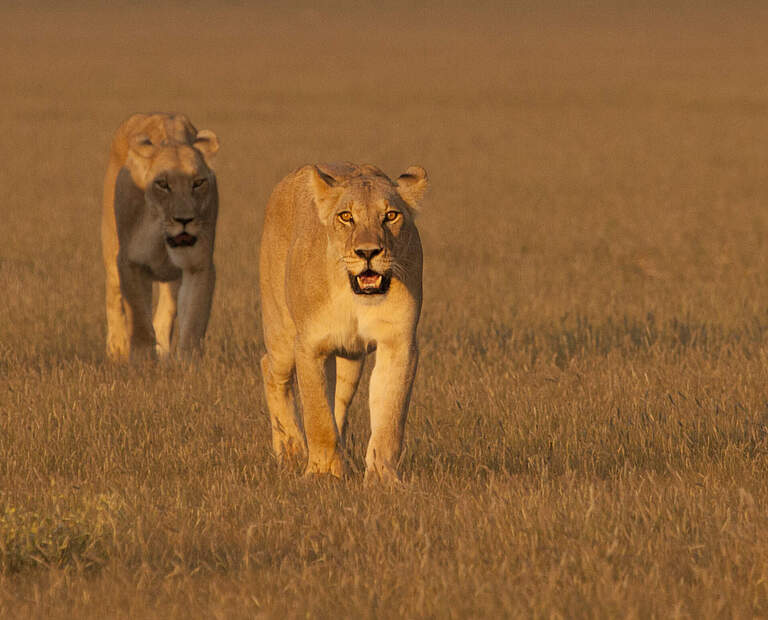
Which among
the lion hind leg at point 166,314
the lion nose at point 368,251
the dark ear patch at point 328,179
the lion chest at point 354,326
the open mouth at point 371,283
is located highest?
the dark ear patch at point 328,179

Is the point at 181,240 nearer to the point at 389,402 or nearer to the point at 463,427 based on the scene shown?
the point at 463,427

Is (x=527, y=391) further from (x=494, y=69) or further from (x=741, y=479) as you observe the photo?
(x=494, y=69)

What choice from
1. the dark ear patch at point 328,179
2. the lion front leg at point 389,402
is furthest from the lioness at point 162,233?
the lion front leg at point 389,402

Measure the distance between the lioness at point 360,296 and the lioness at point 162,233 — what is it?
2698 mm

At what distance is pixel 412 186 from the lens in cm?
588

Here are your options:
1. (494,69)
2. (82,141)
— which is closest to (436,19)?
(494,69)

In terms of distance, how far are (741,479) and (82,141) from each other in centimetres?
2630

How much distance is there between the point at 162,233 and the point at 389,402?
3688 mm

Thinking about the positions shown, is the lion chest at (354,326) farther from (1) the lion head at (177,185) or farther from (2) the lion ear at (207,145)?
(2) the lion ear at (207,145)

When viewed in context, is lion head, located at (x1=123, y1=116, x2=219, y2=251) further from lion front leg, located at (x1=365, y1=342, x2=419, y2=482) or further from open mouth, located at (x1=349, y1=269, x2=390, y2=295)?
open mouth, located at (x1=349, y1=269, x2=390, y2=295)

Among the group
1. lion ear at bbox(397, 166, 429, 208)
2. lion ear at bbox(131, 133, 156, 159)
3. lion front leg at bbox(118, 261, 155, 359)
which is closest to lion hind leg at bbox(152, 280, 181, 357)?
lion front leg at bbox(118, 261, 155, 359)

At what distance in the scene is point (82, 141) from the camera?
30547mm

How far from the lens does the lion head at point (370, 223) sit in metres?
5.44

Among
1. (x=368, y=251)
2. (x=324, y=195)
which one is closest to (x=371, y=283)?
(x=368, y=251)
